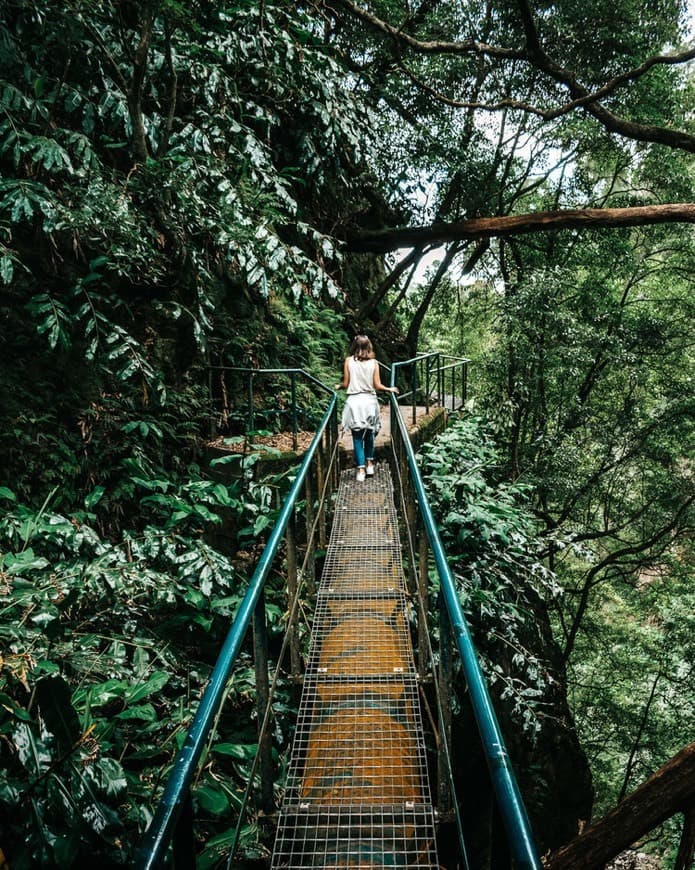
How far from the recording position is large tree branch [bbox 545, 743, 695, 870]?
2.90m

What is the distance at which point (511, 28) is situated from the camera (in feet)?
29.6

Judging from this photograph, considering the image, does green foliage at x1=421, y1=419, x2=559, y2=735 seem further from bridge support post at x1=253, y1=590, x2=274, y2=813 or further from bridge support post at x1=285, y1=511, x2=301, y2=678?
bridge support post at x1=253, y1=590, x2=274, y2=813

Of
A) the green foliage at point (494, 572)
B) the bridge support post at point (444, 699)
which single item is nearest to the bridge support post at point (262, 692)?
the bridge support post at point (444, 699)

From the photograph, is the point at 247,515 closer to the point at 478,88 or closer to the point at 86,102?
the point at 86,102

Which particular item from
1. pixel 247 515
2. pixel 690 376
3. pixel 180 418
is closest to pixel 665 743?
pixel 690 376

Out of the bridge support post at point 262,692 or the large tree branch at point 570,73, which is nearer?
the bridge support post at point 262,692

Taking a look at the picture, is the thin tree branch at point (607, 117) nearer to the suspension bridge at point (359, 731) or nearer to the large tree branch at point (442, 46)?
the large tree branch at point (442, 46)

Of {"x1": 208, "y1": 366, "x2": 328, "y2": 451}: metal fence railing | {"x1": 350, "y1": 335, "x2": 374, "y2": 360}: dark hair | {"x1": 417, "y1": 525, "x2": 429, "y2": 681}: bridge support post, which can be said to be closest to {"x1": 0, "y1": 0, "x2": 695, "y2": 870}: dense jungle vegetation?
{"x1": 208, "y1": 366, "x2": 328, "y2": 451}: metal fence railing

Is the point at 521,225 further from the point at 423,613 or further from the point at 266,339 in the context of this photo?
the point at 423,613

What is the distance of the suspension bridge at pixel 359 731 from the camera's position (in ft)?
3.41

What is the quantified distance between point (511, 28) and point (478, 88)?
101 centimetres

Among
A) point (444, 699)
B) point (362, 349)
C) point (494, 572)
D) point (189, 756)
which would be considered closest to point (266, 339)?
point (362, 349)

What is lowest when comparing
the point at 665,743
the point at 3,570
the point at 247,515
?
the point at 665,743

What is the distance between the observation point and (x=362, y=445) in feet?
19.4
